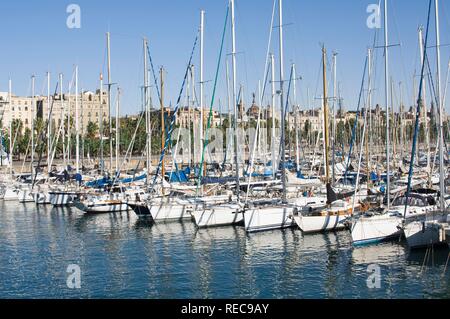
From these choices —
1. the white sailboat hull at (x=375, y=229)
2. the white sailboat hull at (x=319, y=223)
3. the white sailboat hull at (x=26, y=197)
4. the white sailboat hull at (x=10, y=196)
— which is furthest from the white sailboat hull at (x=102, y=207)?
the white sailboat hull at (x=375, y=229)

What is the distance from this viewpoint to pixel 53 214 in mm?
48625

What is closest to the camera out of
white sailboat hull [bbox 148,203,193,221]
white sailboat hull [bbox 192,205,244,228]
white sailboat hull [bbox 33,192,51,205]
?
white sailboat hull [bbox 192,205,244,228]

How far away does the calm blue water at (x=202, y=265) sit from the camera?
24359 millimetres

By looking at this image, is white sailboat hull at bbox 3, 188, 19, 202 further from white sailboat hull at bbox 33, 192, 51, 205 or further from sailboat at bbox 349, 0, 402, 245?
sailboat at bbox 349, 0, 402, 245

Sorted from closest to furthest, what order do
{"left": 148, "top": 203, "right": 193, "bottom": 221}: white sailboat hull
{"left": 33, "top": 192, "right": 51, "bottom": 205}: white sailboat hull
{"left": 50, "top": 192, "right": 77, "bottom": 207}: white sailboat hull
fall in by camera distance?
1. {"left": 148, "top": 203, "right": 193, "bottom": 221}: white sailboat hull
2. {"left": 50, "top": 192, "right": 77, "bottom": 207}: white sailboat hull
3. {"left": 33, "top": 192, "right": 51, "bottom": 205}: white sailboat hull

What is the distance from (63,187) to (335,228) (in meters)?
30.5

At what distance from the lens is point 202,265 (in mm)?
28672

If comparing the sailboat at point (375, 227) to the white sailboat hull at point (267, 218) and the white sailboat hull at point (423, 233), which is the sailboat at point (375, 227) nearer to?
the white sailboat hull at point (423, 233)

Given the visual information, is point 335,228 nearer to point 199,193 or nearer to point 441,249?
point 441,249

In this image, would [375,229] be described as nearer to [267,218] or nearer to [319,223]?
[319,223]

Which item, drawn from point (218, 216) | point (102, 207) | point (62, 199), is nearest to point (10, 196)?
point (62, 199)

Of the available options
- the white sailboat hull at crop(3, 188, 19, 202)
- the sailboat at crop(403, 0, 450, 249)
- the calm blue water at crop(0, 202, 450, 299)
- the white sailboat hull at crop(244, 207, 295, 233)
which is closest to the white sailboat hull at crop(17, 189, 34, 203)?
the white sailboat hull at crop(3, 188, 19, 202)

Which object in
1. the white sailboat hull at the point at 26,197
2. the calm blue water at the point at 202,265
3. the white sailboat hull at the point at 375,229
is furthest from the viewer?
the white sailboat hull at the point at 26,197

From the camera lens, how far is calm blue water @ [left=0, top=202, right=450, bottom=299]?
79.9 ft
